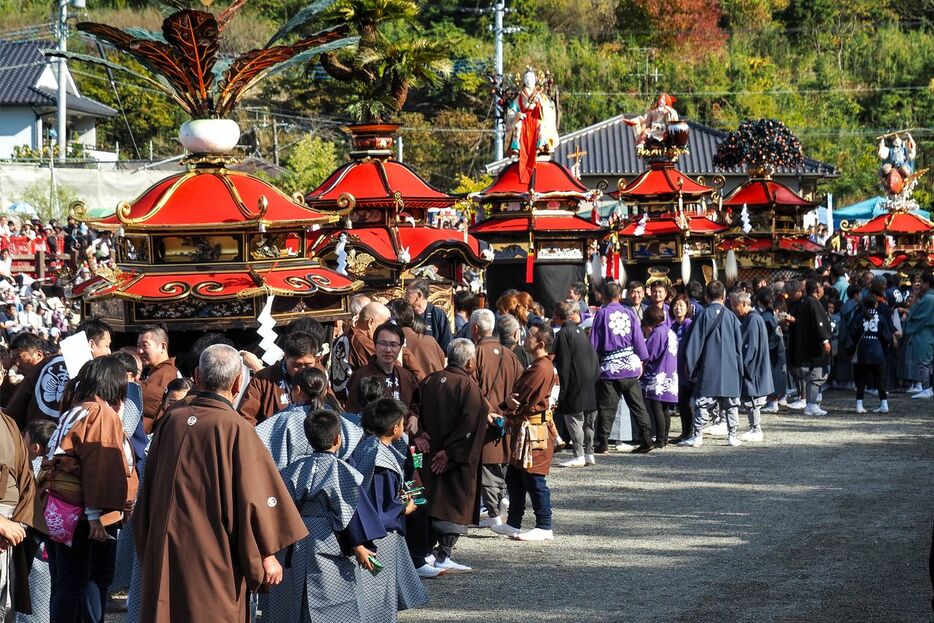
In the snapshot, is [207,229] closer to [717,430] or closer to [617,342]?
[617,342]

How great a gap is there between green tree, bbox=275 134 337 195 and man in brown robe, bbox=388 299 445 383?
29492 mm

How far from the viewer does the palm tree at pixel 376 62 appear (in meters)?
15.9

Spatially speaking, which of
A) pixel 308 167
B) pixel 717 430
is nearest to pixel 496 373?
pixel 717 430

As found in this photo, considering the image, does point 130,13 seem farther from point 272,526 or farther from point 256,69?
point 272,526

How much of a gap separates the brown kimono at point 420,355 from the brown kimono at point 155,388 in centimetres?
205

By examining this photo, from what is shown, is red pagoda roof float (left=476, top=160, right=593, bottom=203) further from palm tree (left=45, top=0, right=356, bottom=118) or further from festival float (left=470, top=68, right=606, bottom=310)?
palm tree (left=45, top=0, right=356, bottom=118)

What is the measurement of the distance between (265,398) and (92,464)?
129cm

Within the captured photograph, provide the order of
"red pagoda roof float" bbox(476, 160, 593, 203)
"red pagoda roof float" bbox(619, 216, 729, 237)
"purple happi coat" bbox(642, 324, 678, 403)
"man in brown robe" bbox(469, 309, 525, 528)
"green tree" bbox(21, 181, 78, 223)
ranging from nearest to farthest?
"man in brown robe" bbox(469, 309, 525, 528)
"purple happi coat" bbox(642, 324, 678, 403)
"red pagoda roof float" bbox(476, 160, 593, 203)
"red pagoda roof float" bbox(619, 216, 729, 237)
"green tree" bbox(21, 181, 78, 223)

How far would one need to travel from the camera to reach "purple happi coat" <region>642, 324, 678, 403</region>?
14305 millimetres

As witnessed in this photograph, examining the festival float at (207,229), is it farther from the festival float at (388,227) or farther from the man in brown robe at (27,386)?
the festival float at (388,227)

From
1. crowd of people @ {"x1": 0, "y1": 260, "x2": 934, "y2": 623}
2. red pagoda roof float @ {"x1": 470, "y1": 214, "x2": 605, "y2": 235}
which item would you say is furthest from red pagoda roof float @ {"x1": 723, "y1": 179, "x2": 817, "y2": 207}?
crowd of people @ {"x1": 0, "y1": 260, "x2": 934, "y2": 623}

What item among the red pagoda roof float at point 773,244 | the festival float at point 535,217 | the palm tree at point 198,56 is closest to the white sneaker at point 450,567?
the palm tree at point 198,56

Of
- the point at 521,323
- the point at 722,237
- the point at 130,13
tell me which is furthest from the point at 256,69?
the point at 130,13

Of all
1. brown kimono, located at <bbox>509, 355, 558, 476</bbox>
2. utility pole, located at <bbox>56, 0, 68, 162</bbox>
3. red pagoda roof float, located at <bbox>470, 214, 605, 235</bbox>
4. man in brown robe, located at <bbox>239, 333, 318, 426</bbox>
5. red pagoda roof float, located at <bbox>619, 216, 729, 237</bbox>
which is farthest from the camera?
utility pole, located at <bbox>56, 0, 68, 162</bbox>
